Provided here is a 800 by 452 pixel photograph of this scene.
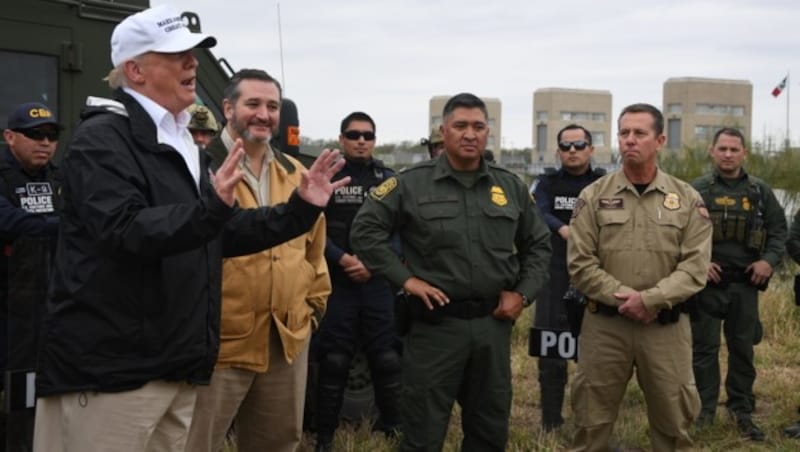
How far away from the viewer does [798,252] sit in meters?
6.07

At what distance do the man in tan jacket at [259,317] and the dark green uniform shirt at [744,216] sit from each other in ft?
10.4

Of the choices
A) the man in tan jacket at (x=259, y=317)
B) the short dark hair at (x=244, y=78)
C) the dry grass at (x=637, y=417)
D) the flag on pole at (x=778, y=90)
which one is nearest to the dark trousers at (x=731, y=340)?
the dry grass at (x=637, y=417)

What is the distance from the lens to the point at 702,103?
58812 mm

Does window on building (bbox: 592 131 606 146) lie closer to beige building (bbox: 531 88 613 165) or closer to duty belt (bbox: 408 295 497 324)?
beige building (bbox: 531 88 613 165)

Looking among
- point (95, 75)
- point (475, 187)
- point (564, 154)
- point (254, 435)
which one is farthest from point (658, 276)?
point (95, 75)

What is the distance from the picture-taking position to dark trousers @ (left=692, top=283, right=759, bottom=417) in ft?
19.7

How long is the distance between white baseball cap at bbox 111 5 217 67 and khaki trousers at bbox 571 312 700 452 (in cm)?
282

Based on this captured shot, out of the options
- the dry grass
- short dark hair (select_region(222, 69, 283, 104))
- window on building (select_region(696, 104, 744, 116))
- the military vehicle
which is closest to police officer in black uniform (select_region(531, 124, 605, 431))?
the dry grass

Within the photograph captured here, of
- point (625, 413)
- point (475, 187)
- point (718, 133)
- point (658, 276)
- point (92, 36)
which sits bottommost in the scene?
point (625, 413)

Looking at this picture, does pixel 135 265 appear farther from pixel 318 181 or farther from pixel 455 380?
pixel 455 380

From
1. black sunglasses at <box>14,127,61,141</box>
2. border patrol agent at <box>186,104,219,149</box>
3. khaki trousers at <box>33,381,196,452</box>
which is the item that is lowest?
khaki trousers at <box>33,381,196,452</box>

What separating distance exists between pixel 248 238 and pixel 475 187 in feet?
5.40

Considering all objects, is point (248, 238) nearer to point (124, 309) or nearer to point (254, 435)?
point (124, 309)

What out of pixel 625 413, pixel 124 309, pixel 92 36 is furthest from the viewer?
pixel 625 413
